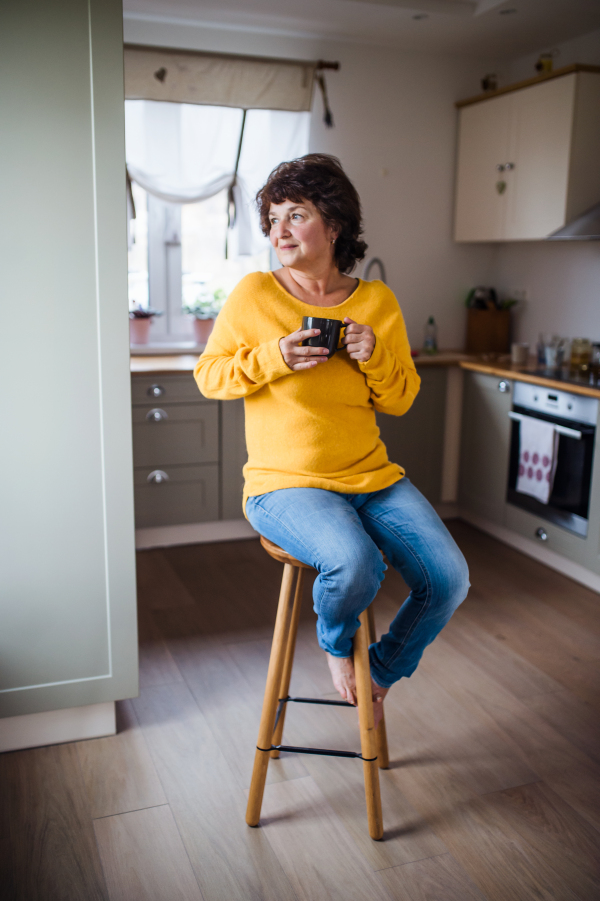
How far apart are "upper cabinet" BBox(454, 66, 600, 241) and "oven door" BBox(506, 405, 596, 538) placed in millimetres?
981

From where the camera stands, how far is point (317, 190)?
5.44 feet

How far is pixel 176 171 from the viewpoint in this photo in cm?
362

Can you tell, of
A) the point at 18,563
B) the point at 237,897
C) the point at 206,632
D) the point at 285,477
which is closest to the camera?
the point at 237,897

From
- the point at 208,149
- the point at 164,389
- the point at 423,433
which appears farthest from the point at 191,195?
the point at 423,433

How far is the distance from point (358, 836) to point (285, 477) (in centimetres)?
83

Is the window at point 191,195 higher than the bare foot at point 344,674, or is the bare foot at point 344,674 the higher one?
the window at point 191,195

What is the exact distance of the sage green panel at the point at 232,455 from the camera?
11.2 ft

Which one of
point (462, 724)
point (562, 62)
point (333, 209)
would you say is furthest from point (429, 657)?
point (562, 62)

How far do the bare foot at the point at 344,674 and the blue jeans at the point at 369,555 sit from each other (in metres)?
0.02

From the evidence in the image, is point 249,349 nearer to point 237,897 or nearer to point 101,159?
point 101,159

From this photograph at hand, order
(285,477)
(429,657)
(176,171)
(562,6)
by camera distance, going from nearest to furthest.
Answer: (285,477) → (429,657) → (562,6) → (176,171)

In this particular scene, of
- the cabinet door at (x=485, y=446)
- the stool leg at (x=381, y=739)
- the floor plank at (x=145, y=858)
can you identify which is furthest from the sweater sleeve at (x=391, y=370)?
the cabinet door at (x=485, y=446)

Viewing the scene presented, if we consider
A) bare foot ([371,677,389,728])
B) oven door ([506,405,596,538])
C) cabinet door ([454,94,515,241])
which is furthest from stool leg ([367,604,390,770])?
cabinet door ([454,94,515,241])

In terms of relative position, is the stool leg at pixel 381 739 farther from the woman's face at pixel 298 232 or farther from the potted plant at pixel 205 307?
the potted plant at pixel 205 307
